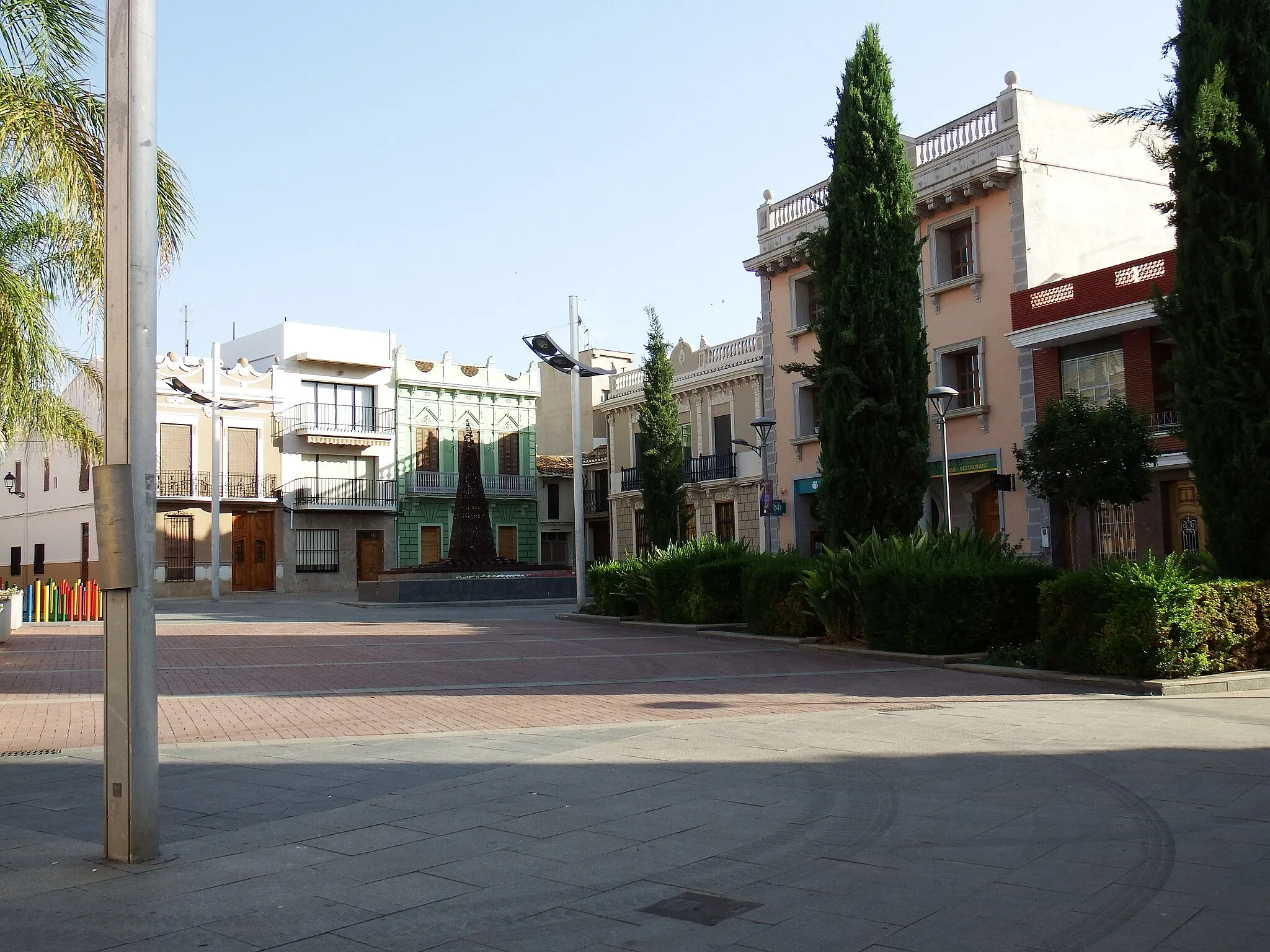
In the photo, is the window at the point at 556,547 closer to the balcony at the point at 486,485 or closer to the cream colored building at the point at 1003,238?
the balcony at the point at 486,485

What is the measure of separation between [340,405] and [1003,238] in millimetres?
29851

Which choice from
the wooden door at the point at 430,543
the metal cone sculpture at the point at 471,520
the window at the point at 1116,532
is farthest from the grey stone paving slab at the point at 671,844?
the wooden door at the point at 430,543

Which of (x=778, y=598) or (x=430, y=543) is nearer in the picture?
(x=778, y=598)

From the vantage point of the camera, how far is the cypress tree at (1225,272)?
1302cm

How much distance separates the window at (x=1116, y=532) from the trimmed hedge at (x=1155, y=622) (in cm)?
1241

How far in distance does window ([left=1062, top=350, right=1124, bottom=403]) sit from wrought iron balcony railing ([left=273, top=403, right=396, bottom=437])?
30747 millimetres

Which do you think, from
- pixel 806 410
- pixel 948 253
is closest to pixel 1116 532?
pixel 948 253

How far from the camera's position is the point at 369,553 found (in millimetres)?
49656

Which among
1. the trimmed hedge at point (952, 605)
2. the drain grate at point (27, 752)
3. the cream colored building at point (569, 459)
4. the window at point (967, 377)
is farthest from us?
the cream colored building at point (569, 459)

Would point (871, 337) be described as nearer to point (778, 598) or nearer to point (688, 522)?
→ point (778, 598)

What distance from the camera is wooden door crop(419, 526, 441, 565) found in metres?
51.7

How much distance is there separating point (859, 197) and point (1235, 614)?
9.61 m

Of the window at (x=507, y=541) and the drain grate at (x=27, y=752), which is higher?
the window at (x=507, y=541)

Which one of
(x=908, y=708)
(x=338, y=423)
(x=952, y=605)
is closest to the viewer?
(x=908, y=708)
